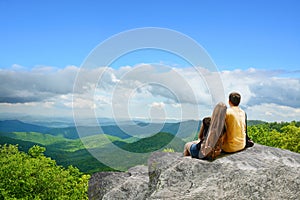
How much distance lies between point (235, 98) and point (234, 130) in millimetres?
871

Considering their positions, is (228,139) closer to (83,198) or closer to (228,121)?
(228,121)

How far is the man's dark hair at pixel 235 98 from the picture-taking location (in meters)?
10.6

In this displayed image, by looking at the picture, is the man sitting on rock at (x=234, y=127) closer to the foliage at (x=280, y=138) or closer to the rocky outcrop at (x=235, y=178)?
the rocky outcrop at (x=235, y=178)

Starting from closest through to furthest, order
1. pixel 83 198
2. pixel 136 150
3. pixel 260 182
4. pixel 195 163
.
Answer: pixel 260 182
pixel 195 163
pixel 83 198
pixel 136 150

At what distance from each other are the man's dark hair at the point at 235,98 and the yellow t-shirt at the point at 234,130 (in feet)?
0.43

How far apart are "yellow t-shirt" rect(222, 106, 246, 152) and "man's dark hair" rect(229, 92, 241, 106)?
13cm

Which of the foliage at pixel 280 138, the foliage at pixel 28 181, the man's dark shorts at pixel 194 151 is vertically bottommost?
the foliage at pixel 28 181

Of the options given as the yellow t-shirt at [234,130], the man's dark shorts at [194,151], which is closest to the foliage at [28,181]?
the man's dark shorts at [194,151]

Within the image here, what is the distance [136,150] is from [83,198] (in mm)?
41653

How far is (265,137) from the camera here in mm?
49562

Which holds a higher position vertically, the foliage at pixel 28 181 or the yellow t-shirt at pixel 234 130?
the yellow t-shirt at pixel 234 130

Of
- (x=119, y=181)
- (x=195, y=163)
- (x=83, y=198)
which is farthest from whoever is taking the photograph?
(x=83, y=198)

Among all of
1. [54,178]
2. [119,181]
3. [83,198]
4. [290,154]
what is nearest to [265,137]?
[83,198]

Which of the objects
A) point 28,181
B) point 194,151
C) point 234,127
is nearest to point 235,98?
point 234,127
